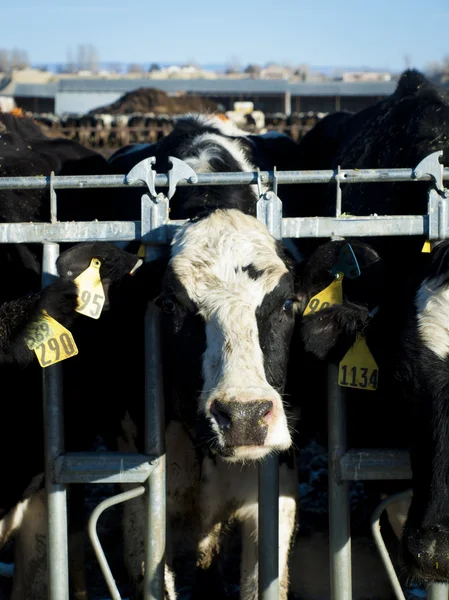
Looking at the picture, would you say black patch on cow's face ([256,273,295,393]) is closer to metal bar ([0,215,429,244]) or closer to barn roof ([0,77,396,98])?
metal bar ([0,215,429,244])

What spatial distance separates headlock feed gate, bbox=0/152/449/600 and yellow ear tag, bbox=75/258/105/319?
0.14m

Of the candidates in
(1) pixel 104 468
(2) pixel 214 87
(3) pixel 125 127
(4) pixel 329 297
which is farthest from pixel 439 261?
(2) pixel 214 87

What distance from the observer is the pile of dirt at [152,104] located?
4278cm

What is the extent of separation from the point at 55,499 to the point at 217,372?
0.95 m

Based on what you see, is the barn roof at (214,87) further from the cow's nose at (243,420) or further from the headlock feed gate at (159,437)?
the cow's nose at (243,420)

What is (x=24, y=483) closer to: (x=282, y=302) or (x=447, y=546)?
(x=282, y=302)

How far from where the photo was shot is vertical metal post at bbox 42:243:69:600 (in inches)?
153

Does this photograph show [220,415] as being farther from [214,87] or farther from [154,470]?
[214,87]

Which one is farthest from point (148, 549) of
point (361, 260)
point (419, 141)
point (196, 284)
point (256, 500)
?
point (419, 141)

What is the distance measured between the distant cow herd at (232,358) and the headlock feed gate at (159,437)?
0.34 feet

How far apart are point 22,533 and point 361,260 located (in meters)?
2.22

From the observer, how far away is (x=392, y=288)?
405 cm

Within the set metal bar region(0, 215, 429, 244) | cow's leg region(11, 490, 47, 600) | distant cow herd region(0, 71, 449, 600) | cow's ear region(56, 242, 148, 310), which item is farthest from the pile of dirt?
metal bar region(0, 215, 429, 244)

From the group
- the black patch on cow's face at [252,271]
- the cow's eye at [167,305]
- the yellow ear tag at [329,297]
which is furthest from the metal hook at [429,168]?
the cow's eye at [167,305]
